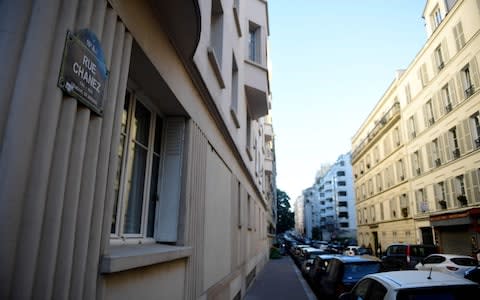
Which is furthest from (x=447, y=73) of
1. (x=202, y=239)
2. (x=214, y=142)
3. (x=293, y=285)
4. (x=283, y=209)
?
(x=283, y=209)

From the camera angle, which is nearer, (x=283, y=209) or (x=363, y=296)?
(x=363, y=296)

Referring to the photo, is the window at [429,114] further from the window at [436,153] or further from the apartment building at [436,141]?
the window at [436,153]

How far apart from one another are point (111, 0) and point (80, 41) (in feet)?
2.30

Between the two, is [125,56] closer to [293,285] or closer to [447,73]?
[293,285]

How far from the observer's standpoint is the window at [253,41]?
13.6 metres

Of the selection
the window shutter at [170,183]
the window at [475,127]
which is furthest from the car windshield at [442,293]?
the window at [475,127]

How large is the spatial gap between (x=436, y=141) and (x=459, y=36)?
787cm

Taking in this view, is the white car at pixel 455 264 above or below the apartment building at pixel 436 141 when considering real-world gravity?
below

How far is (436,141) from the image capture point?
86.8ft

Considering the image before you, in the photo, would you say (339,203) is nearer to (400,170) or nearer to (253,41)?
(400,170)

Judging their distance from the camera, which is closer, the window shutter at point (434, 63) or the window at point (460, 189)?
the window at point (460, 189)

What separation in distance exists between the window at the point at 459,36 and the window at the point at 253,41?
54.0 feet

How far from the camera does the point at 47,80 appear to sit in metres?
2.11

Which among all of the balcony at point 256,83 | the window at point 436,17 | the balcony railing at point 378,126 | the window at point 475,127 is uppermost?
the window at point 436,17
